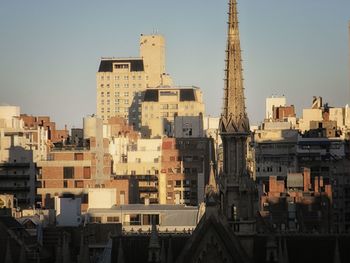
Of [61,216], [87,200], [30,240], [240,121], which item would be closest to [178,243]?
[240,121]

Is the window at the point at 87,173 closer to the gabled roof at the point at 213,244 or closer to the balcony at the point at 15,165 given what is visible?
the balcony at the point at 15,165

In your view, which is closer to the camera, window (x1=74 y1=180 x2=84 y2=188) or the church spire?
the church spire

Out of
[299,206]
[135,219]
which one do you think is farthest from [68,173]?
[135,219]

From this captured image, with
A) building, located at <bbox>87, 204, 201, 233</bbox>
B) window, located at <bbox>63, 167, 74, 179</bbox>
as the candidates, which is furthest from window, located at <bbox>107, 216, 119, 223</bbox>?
window, located at <bbox>63, 167, 74, 179</bbox>

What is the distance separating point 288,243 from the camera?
98938mm

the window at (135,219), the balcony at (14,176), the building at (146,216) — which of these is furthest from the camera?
the balcony at (14,176)

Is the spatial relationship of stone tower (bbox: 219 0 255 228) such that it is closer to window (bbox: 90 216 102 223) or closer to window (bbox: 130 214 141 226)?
window (bbox: 130 214 141 226)

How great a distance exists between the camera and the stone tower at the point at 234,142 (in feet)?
334

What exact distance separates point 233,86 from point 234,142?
3790 millimetres

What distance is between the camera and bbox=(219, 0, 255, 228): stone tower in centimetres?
10169

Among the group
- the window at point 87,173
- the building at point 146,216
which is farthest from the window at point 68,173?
the building at point 146,216

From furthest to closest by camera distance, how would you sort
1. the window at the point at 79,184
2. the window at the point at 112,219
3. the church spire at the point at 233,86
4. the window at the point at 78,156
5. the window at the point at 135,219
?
the window at the point at 78,156 → the window at the point at 79,184 → the window at the point at 112,219 → the window at the point at 135,219 → the church spire at the point at 233,86

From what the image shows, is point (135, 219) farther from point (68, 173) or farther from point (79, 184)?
point (68, 173)

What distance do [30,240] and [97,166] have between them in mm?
66778
